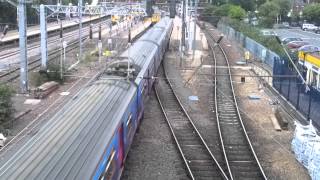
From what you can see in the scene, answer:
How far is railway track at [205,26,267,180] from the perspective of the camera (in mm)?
13961

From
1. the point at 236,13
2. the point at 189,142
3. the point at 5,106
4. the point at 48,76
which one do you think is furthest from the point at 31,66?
the point at 236,13

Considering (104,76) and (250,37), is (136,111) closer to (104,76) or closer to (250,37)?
(104,76)

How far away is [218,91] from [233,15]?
53825mm

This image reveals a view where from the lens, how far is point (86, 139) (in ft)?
29.5

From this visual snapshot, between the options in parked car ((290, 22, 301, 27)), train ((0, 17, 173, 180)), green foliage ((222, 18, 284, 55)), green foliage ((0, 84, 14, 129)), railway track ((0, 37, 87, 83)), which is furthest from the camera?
parked car ((290, 22, 301, 27))

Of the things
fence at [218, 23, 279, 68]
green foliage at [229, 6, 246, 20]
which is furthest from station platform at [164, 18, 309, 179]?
green foliage at [229, 6, 246, 20]

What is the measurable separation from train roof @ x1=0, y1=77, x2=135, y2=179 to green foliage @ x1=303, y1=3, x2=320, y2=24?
71.2 m

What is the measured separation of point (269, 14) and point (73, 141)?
65.5 meters

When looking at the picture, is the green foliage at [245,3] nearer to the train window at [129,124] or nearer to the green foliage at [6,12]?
the green foliage at [6,12]

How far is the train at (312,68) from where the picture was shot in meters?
22.6

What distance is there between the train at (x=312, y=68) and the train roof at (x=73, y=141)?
508 inches

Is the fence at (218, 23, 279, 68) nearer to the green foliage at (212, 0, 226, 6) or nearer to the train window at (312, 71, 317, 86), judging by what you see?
the train window at (312, 71, 317, 86)

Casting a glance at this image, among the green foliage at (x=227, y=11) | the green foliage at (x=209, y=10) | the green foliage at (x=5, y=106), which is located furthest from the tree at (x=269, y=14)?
the green foliage at (x=5, y=106)

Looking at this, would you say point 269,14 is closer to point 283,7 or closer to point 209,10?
point 283,7
